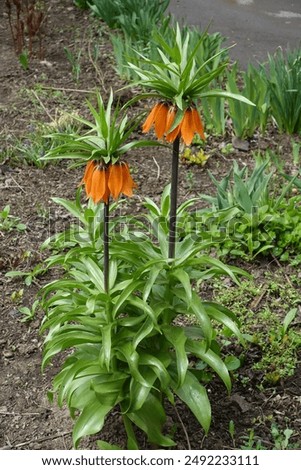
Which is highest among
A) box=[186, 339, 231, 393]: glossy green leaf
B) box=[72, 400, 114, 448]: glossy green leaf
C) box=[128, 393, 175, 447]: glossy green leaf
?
box=[186, 339, 231, 393]: glossy green leaf

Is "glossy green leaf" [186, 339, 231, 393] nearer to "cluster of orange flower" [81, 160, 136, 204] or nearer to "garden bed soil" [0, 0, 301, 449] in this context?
"garden bed soil" [0, 0, 301, 449]

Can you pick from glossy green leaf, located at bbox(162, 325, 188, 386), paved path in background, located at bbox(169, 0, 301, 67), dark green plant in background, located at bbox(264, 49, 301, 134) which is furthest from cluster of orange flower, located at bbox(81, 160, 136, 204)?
paved path in background, located at bbox(169, 0, 301, 67)

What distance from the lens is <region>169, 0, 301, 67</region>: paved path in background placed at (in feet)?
22.0

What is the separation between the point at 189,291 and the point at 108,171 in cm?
49

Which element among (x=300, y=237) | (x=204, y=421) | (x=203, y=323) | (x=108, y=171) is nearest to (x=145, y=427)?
(x=204, y=421)

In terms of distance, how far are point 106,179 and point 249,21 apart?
5.46 m

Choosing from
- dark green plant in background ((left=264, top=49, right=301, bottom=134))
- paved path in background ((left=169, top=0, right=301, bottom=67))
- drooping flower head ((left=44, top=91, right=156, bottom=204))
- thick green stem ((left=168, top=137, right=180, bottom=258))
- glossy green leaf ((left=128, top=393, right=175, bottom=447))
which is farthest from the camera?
paved path in background ((left=169, top=0, right=301, bottom=67))

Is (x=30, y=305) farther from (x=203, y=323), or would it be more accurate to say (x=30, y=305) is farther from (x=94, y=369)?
(x=203, y=323)

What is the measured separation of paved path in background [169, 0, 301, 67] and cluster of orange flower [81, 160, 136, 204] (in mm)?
4246

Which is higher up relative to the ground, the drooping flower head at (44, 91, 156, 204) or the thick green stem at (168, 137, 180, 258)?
the drooping flower head at (44, 91, 156, 204)

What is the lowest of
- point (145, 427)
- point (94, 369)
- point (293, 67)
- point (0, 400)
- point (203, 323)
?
point (0, 400)

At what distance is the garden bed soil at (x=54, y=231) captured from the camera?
3.10 m

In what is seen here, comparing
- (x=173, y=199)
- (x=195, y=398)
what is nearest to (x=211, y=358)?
(x=195, y=398)

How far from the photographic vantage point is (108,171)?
2.29 m
